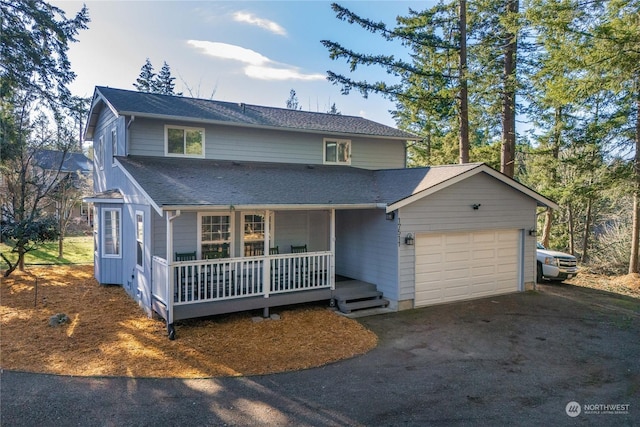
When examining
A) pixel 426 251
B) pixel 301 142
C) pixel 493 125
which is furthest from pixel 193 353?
pixel 493 125

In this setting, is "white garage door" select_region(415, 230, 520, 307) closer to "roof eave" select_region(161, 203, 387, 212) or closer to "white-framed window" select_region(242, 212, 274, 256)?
"roof eave" select_region(161, 203, 387, 212)

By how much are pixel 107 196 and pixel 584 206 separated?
2087 cm

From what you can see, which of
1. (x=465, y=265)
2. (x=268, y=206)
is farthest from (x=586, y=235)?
(x=268, y=206)

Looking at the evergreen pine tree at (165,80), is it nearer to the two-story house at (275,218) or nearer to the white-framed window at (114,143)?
the two-story house at (275,218)

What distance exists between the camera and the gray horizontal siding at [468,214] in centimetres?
1016

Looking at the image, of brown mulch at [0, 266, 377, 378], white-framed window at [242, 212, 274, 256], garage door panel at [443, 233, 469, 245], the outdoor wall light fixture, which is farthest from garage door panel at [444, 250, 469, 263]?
white-framed window at [242, 212, 274, 256]

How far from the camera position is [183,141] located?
1176cm

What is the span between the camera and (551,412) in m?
5.08

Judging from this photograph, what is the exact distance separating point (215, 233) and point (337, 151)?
18.3ft

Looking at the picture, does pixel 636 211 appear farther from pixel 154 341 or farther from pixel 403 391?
pixel 154 341

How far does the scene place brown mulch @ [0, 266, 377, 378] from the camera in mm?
6469

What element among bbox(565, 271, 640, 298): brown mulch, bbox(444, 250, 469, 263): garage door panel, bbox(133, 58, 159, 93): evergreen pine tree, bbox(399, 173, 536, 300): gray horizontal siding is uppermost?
bbox(133, 58, 159, 93): evergreen pine tree

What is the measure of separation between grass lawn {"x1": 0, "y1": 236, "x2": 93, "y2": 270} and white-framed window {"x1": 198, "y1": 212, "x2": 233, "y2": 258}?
938cm

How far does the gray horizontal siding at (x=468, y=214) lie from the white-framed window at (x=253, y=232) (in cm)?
410
